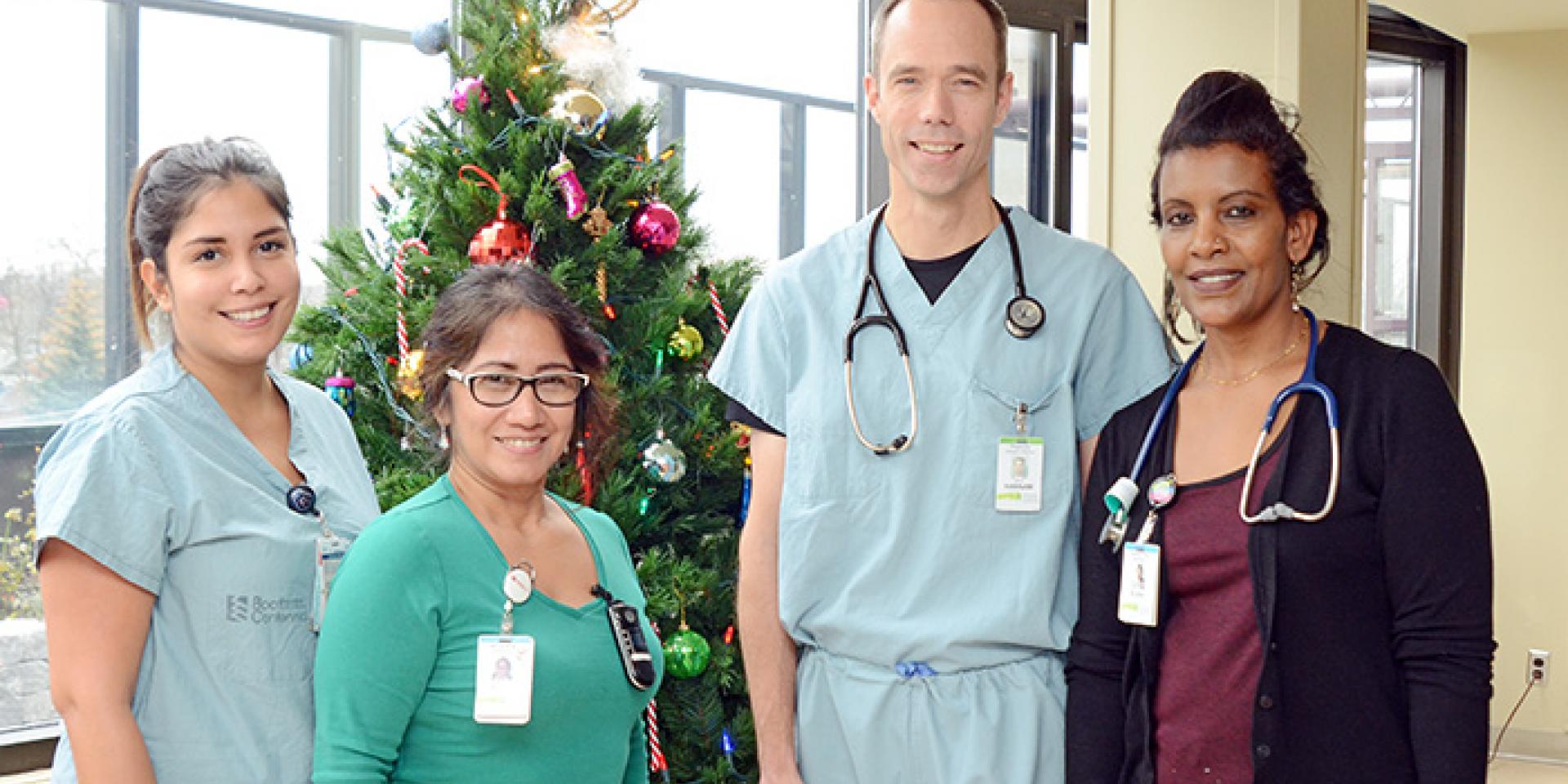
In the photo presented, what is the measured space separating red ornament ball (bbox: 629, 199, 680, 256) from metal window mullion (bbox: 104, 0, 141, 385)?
1243 millimetres

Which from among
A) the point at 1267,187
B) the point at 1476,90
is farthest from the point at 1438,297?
the point at 1267,187

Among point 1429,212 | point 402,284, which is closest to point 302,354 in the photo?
point 402,284

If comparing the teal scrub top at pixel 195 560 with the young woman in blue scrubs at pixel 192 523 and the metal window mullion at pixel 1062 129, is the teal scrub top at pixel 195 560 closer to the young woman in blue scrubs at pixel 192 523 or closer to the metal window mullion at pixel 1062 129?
the young woman in blue scrubs at pixel 192 523

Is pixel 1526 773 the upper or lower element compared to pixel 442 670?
lower

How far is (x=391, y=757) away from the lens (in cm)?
140

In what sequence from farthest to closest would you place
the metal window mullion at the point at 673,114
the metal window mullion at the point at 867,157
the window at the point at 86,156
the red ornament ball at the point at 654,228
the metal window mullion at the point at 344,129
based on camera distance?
the metal window mullion at the point at 867,157
the metal window mullion at the point at 673,114
the metal window mullion at the point at 344,129
the window at the point at 86,156
the red ornament ball at the point at 654,228

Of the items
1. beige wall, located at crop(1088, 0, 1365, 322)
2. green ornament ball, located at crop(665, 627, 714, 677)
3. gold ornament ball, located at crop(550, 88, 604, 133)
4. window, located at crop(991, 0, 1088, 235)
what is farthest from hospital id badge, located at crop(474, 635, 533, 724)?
window, located at crop(991, 0, 1088, 235)

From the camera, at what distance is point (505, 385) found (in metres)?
1.54

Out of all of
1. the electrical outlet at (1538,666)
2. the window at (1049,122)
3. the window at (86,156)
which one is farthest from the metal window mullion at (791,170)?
the electrical outlet at (1538,666)

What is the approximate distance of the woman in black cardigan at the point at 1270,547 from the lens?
1479 mm

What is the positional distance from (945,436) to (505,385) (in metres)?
0.57

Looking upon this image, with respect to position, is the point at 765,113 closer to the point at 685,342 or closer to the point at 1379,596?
the point at 685,342

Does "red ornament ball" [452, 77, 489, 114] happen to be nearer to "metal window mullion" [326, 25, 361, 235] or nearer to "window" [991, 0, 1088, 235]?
"metal window mullion" [326, 25, 361, 235]

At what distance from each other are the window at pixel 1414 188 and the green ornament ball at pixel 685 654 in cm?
284
